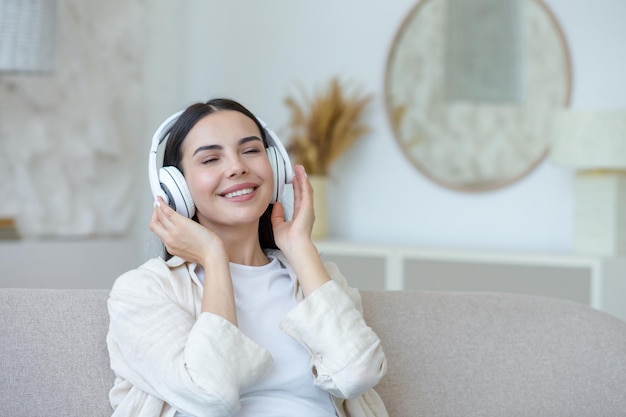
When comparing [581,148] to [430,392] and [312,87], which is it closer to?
[312,87]

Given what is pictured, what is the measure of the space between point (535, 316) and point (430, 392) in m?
0.30

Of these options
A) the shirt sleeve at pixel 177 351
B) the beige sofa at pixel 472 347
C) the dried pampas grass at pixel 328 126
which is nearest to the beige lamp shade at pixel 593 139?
the dried pampas grass at pixel 328 126

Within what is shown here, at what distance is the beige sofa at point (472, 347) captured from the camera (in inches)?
67.9

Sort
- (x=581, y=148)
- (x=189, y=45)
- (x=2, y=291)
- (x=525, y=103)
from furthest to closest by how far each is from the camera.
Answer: (x=189, y=45)
(x=525, y=103)
(x=581, y=148)
(x=2, y=291)

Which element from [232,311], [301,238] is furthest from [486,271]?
[232,311]

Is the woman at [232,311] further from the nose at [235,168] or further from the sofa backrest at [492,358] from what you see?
the sofa backrest at [492,358]

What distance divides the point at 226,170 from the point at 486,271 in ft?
7.34

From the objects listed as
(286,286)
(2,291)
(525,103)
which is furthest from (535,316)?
(525,103)

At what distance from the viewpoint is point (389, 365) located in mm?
1873

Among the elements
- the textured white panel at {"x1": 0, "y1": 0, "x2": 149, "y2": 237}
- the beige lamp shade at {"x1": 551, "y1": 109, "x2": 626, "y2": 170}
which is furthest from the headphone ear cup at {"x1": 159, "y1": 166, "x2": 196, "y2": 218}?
the textured white panel at {"x1": 0, "y1": 0, "x2": 149, "y2": 237}

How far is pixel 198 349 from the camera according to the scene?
4.93 feet

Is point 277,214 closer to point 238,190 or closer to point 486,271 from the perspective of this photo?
point 238,190

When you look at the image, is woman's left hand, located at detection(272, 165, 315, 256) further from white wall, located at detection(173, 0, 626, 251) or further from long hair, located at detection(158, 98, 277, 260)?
white wall, located at detection(173, 0, 626, 251)

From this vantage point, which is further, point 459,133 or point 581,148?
point 459,133
